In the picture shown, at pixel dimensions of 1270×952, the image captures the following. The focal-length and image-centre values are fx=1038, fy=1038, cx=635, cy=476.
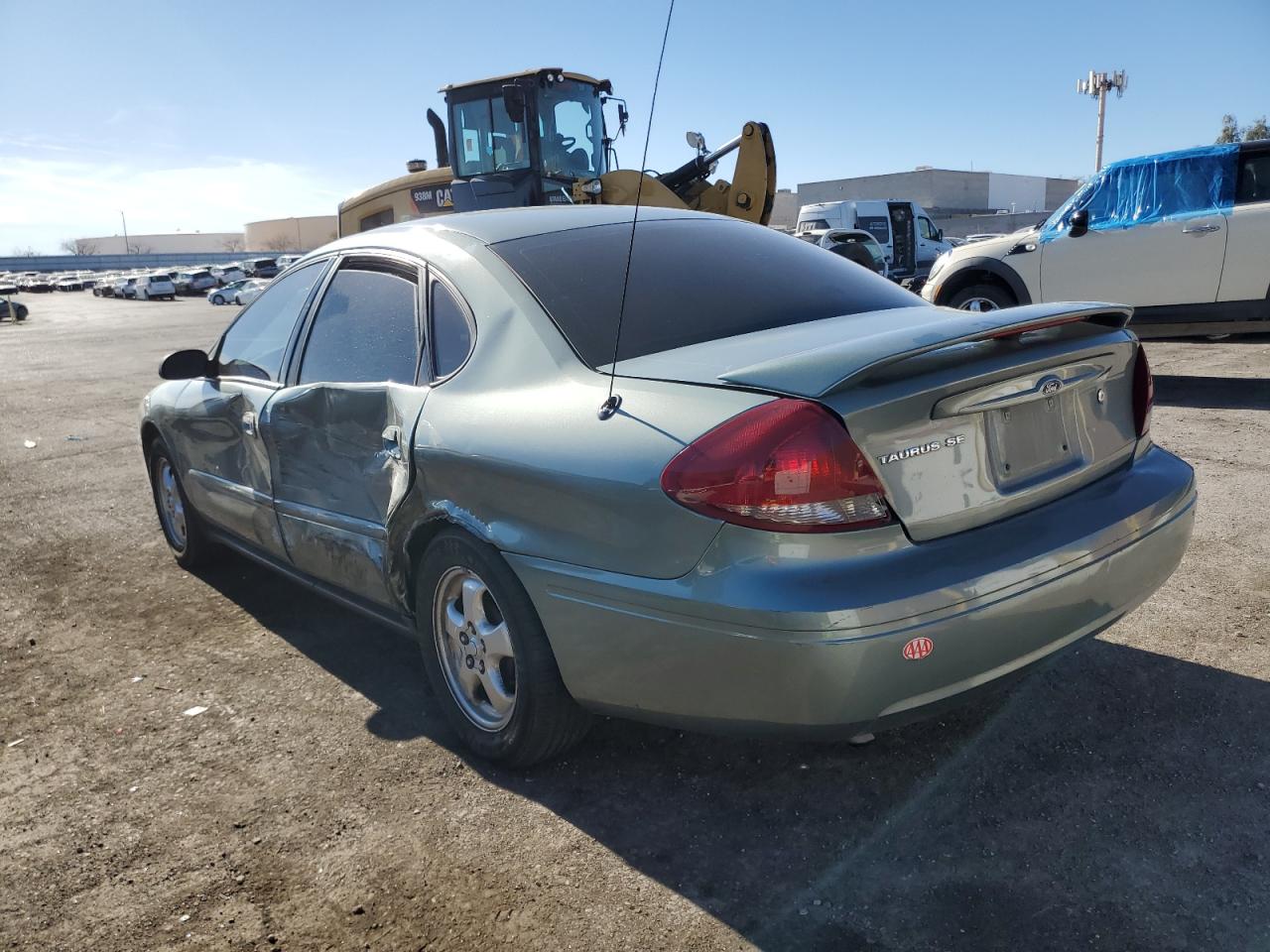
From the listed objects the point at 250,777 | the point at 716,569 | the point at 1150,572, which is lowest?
the point at 250,777

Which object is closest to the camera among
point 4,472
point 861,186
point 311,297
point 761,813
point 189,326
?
point 761,813

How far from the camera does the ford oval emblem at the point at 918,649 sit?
223 cm

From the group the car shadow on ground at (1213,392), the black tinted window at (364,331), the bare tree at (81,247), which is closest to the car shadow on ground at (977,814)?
the black tinted window at (364,331)

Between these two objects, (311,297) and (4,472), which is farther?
(4,472)

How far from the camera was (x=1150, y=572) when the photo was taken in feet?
9.15

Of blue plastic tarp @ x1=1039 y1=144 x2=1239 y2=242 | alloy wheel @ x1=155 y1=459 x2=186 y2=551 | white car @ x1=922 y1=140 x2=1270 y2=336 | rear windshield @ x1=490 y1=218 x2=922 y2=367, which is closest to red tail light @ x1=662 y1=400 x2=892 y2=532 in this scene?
rear windshield @ x1=490 y1=218 x2=922 y2=367

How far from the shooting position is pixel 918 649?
224 centimetres

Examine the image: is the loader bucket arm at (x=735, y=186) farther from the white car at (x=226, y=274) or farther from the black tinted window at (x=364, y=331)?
the white car at (x=226, y=274)

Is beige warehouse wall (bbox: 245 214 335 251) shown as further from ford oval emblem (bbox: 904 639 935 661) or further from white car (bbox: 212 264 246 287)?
ford oval emblem (bbox: 904 639 935 661)

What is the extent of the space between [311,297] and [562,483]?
5.95ft

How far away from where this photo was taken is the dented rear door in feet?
10.6

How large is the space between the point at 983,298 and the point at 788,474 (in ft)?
26.8

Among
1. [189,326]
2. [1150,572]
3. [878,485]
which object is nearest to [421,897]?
[878,485]

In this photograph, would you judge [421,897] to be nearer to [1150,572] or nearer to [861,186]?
[1150,572]
